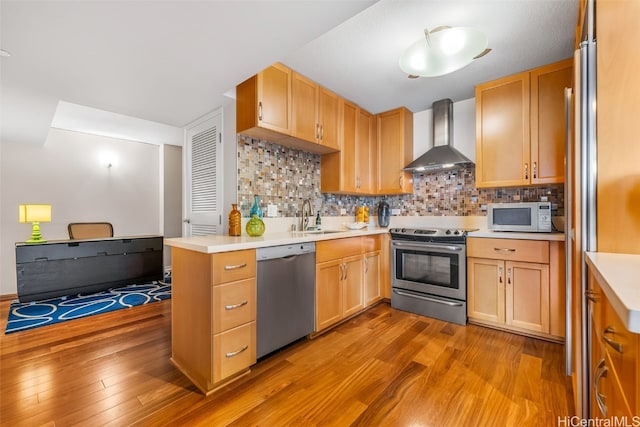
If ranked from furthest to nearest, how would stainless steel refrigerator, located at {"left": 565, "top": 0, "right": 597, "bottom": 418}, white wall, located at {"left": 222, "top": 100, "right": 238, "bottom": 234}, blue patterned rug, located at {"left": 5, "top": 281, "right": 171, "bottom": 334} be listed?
1. blue patterned rug, located at {"left": 5, "top": 281, "right": 171, "bottom": 334}
2. white wall, located at {"left": 222, "top": 100, "right": 238, "bottom": 234}
3. stainless steel refrigerator, located at {"left": 565, "top": 0, "right": 597, "bottom": 418}

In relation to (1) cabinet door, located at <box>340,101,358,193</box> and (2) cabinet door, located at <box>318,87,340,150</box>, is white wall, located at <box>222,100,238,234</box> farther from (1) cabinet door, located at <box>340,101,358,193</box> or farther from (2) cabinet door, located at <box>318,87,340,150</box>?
(1) cabinet door, located at <box>340,101,358,193</box>

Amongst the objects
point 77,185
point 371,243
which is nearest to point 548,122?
point 371,243

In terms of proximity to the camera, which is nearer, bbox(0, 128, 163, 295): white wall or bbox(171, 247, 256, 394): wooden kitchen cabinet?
bbox(171, 247, 256, 394): wooden kitchen cabinet

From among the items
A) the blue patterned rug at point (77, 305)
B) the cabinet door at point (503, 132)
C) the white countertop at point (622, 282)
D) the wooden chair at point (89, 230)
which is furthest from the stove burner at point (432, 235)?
the wooden chair at point (89, 230)

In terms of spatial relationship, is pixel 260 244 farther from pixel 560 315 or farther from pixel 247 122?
pixel 560 315

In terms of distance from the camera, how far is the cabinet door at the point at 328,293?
2.34 metres

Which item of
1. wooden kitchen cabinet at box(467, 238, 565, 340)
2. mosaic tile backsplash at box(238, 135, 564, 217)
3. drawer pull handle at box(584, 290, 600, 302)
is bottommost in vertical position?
wooden kitchen cabinet at box(467, 238, 565, 340)

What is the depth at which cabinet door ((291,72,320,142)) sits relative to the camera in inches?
98.4

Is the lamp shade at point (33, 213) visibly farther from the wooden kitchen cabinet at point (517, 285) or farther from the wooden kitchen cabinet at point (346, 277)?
the wooden kitchen cabinet at point (517, 285)

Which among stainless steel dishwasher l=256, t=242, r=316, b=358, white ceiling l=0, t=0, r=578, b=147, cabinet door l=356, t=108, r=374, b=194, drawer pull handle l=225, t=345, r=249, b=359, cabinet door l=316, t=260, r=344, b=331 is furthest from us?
cabinet door l=356, t=108, r=374, b=194

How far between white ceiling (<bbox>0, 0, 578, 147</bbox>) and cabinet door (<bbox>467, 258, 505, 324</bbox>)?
1792 millimetres

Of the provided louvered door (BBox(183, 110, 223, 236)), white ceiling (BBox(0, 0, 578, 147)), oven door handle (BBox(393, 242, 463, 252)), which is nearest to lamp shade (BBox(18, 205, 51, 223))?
white ceiling (BBox(0, 0, 578, 147))

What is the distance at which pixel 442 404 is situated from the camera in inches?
60.1

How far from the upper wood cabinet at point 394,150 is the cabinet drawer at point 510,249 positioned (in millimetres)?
1106
